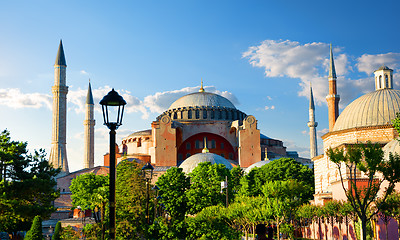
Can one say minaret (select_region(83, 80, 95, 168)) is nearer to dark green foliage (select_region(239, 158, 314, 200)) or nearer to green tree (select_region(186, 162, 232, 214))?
dark green foliage (select_region(239, 158, 314, 200))

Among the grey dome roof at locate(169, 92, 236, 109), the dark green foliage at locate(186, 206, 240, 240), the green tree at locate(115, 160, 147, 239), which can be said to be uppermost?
the grey dome roof at locate(169, 92, 236, 109)

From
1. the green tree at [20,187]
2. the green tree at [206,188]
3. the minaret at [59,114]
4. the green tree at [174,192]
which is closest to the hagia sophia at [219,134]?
the minaret at [59,114]

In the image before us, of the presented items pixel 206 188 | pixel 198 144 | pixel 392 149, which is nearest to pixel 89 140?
pixel 198 144

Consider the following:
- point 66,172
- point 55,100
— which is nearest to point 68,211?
point 66,172

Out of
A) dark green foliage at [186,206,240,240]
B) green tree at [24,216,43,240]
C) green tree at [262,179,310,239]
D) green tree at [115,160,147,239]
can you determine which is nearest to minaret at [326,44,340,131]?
green tree at [262,179,310,239]

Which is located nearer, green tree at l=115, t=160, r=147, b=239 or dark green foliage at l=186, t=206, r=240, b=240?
green tree at l=115, t=160, r=147, b=239

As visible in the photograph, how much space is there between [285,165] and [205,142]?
12.4 meters

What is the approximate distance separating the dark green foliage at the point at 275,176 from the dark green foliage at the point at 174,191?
737 centimetres

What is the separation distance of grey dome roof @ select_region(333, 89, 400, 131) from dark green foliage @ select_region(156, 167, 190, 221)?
1139 centimetres

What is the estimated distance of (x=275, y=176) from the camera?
39094 mm

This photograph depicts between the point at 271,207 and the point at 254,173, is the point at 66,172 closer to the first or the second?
the point at 254,173

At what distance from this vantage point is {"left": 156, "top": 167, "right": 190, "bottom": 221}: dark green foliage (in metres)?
30.2

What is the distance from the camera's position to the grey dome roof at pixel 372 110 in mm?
31297

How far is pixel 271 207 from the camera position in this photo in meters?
23.9
